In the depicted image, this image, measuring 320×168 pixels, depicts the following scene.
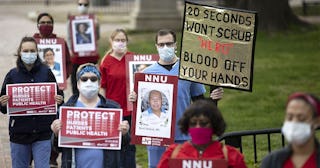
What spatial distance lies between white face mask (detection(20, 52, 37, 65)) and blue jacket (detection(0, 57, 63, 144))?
51mm

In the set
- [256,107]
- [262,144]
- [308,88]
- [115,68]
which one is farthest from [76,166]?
[308,88]

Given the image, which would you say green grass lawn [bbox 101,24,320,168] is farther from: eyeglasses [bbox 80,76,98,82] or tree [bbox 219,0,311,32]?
eyeglasses [bbox 80,76,98,82]

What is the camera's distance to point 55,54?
13953 mm

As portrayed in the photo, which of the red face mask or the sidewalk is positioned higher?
the red face mask

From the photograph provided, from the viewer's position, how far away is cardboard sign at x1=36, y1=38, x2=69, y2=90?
13.8 metres

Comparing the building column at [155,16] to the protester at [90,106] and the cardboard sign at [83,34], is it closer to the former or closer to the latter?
the cardboard sign at [83,34]

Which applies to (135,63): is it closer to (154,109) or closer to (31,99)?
(31,99)

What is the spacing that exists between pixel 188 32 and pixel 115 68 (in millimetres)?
2396

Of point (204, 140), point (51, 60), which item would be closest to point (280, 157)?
point (204, 140)

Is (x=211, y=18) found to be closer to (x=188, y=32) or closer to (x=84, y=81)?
(x=188, y=32)

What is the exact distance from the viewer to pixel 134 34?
30.8 metres

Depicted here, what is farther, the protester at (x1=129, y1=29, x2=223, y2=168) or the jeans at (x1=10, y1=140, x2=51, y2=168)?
the jeans at (x1=10, y1=140, x2=51, y2=168)

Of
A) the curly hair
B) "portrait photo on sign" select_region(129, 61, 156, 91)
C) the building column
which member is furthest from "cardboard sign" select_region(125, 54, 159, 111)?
the building column

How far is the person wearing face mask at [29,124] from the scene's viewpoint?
11.0m
